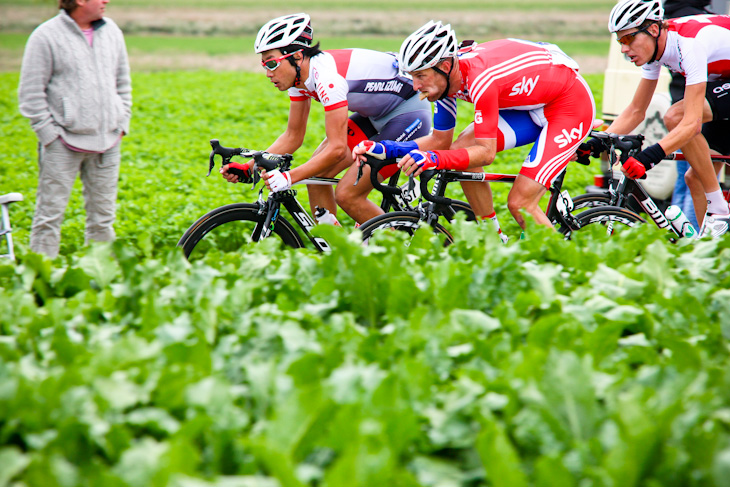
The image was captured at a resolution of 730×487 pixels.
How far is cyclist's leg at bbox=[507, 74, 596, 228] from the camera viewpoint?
5.00 meters

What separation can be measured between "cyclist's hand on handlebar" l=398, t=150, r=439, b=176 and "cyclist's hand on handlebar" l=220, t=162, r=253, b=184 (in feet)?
4.52

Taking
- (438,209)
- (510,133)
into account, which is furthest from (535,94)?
(438,209)

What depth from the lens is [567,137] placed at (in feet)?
16.7

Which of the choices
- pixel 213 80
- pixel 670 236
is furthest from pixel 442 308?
pixel 213 80

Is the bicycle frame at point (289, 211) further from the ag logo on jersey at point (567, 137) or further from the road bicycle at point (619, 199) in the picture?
the road bicycle at point (619, 199)

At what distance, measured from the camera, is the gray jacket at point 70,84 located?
216 inches

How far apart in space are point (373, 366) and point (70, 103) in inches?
187

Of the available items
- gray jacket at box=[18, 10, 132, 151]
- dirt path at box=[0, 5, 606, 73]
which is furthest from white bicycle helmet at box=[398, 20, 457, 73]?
dirt path at box=[0, 5, 606, 73]

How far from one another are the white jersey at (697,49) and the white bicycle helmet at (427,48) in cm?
182

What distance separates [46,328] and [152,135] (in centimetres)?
1242

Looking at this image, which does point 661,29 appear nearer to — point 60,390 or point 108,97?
point 108,97

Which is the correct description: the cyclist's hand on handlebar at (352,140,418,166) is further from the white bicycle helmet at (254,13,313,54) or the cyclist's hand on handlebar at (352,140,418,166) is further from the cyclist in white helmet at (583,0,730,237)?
the cyclist in white helmet at (583,0,730,237)

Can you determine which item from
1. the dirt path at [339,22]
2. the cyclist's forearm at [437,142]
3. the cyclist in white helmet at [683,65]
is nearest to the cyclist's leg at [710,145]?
the cyclist in white helmet at [683,65]

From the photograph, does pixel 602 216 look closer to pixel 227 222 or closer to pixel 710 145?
pixel 710 145
